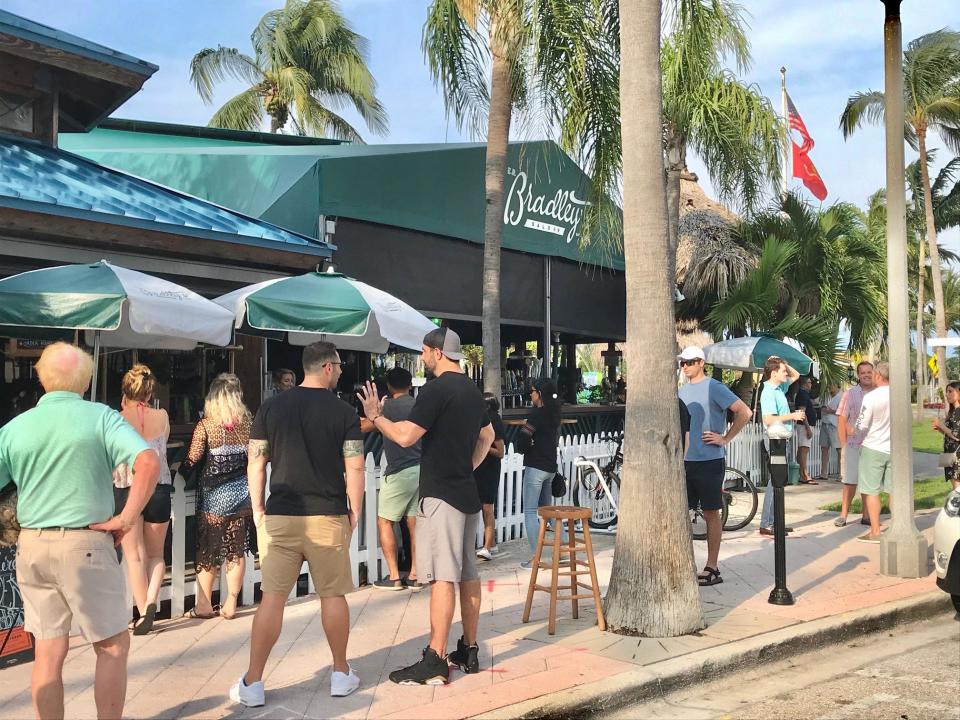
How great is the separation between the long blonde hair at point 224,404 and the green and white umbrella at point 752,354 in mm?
9773

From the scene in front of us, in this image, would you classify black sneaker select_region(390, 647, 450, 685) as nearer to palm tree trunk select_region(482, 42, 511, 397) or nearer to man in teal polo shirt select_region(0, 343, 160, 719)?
man in teal polo shirt select_region(0, 343, 160, 719)

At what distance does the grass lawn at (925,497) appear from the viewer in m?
12.1

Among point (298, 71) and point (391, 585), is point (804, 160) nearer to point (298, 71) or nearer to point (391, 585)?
point (298, 71)

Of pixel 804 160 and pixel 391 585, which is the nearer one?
pixel 391 585

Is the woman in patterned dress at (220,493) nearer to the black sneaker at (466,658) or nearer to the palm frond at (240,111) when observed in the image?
the black sneaker at (466,658)

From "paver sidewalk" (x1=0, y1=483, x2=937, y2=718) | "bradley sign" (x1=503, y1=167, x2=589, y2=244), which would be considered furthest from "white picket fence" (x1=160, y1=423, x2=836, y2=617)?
"bradley sign" (x1=503, y1=167, x2=589, y2=244)

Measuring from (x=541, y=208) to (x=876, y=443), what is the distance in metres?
7.12

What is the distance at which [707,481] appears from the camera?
24.3 ft

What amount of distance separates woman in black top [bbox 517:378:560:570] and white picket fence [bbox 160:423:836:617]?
1.07m

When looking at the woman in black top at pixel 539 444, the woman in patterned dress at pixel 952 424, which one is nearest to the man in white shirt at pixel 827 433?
the woman in patterned dress at pixel 952 424

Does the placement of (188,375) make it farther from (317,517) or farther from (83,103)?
(317,517)

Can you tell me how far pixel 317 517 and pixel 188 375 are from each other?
7.76 m

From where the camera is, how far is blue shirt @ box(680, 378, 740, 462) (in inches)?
294

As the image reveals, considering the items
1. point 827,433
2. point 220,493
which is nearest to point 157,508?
point 220,493
